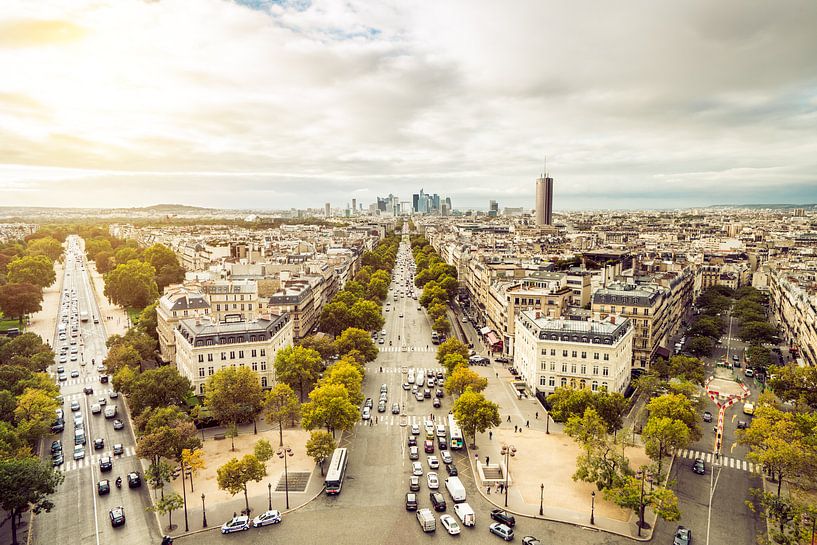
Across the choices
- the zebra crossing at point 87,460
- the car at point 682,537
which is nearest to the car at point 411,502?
the car at point 682,537

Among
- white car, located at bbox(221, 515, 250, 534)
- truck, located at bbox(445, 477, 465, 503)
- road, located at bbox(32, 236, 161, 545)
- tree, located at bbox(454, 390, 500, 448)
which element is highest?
tree, located at bbox(454, 390, 500, 448)

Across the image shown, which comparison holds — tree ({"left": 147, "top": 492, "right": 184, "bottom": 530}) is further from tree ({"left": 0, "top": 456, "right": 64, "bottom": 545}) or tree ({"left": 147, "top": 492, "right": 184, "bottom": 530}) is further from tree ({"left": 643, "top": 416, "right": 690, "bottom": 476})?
tree ({"left": 643, "top": 416, "right": 690, "bottom": 476})

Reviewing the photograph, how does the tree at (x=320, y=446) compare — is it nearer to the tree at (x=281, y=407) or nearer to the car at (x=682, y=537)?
the tree at (x=281, y=407)

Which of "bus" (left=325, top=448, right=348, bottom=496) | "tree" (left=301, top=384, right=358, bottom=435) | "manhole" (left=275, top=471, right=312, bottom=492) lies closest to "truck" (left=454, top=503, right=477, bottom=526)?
"bus" (left=325, top=448, right=348, bottom=496)

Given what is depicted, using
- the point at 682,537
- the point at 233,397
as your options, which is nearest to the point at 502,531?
the point at 682,537

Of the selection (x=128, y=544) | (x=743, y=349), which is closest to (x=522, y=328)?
(x=743, y=349)

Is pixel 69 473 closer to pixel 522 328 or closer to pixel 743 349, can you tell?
pixel 522 328
